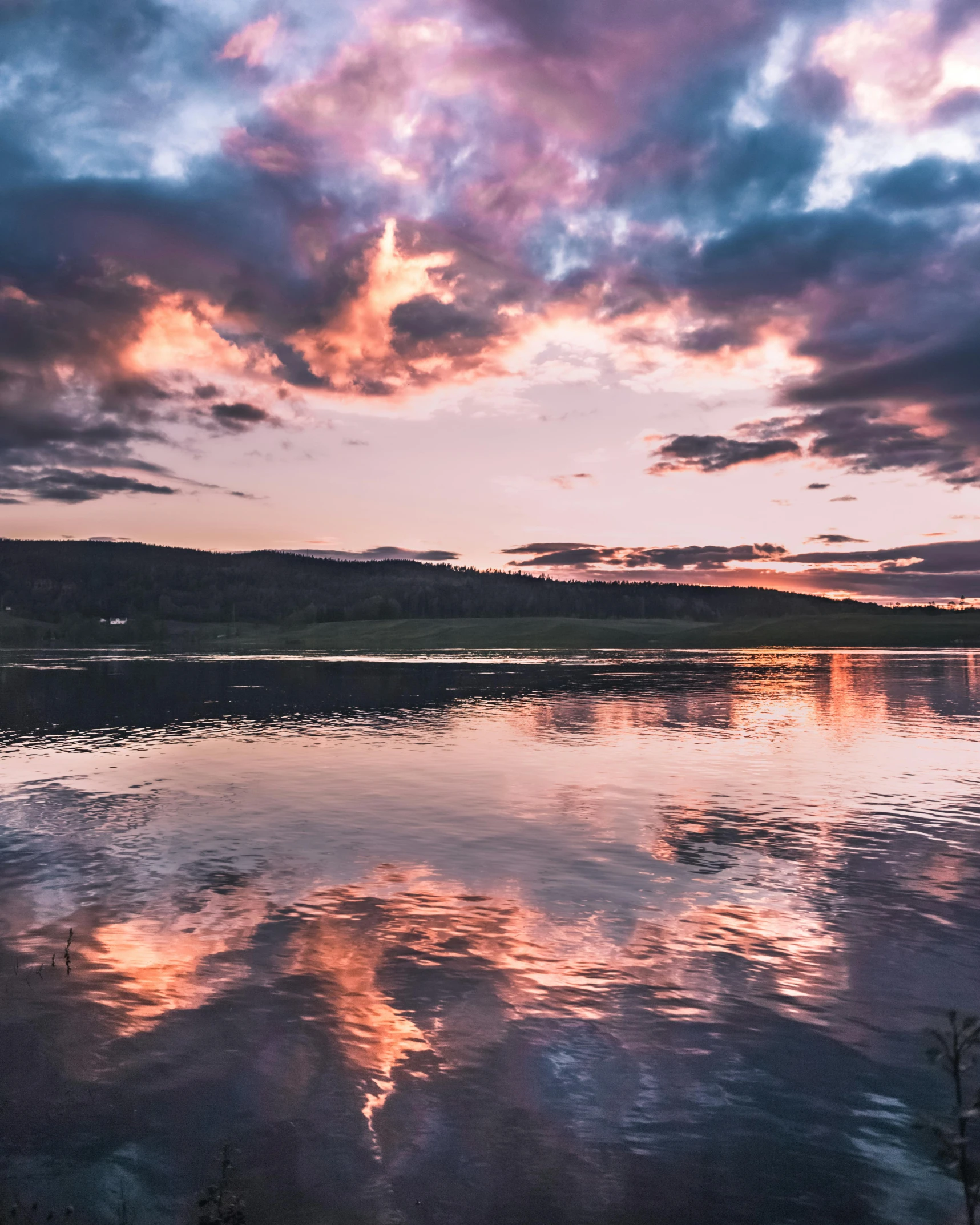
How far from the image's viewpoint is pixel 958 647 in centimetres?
17350

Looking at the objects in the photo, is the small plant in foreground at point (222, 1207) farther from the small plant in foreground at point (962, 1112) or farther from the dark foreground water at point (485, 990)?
the small plant in foreground at point (962, 1112)

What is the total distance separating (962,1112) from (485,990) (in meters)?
7.05

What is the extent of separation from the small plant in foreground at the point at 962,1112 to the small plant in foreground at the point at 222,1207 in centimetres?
536

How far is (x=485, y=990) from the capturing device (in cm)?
1164

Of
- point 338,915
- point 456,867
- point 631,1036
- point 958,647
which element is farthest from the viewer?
point 958,647

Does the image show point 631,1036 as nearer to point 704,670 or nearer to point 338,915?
point 338,915

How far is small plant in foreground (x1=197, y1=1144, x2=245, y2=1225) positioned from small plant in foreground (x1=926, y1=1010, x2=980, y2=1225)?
5361 mm

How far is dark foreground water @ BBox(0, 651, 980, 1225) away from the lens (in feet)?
26.0

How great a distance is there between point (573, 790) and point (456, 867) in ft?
30.5

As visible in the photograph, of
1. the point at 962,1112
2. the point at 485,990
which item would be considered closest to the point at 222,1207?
the point at 485,990

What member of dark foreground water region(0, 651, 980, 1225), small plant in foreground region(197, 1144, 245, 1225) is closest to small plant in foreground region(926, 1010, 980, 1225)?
dark foreground water region(0, 651, 980, 1225)

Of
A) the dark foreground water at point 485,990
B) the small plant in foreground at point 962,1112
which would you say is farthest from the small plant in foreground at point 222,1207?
the small plant in foreground at point 962,1112

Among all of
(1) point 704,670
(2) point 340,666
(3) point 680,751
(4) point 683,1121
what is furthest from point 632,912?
(2) point 340,666

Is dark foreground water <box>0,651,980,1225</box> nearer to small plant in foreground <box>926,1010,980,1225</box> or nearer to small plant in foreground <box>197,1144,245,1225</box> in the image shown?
small plant in foreground <box>197,1144,245,1225</box>
